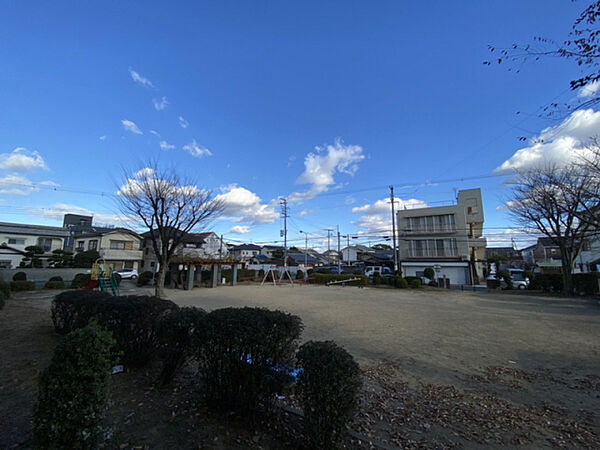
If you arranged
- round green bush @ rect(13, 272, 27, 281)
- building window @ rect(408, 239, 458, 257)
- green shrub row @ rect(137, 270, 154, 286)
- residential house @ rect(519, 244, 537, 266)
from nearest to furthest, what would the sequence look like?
round green bush @ rect(13, 272, 27, 281)
green shrub row @ rect(137, 270, 154, 286)
building window @ rect(408, 239, 458, 257)
residential house @ rect(519, 244, 537, 266)

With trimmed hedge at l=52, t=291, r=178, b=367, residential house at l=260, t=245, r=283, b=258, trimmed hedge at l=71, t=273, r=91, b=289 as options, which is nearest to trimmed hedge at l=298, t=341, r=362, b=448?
trimmed hedge at l=52, t=291, r=178, b=367

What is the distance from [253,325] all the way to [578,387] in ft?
15.5

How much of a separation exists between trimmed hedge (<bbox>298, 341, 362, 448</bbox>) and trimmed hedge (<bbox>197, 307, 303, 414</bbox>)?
1.43 feet

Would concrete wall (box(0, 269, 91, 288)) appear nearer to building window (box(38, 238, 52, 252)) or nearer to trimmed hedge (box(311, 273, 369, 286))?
building window (box(38, 238, 52, 252))

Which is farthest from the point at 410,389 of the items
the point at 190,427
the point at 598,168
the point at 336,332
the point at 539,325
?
the point at 598,168

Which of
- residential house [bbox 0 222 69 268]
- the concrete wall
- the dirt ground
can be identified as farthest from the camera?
residential house [bbox 0 222 69 268]

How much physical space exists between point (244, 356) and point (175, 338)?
1.08 meters

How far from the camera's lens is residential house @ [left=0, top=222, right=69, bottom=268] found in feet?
93.5

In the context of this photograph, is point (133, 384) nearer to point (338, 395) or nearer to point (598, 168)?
point (338, 395)

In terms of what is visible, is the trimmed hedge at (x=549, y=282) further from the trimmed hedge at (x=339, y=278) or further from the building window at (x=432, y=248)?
the trimmed hedge at (x=339, y=278)

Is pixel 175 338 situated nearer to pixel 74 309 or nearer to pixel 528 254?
pixel 74 309

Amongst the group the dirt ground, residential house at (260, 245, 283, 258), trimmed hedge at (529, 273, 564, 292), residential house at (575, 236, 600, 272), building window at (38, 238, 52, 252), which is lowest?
the dirt ground

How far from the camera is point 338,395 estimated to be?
6.72 ft

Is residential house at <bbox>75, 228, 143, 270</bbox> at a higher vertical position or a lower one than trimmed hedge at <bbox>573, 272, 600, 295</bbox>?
higher
